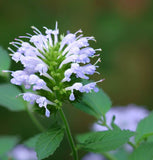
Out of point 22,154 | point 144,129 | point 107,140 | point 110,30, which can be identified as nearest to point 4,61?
point 107,140

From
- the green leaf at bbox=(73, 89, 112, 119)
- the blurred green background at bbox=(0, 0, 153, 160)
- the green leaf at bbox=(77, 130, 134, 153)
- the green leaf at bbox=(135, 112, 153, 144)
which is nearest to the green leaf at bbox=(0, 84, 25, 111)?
the green leaf at bbox=(73, 89, 112, 119)

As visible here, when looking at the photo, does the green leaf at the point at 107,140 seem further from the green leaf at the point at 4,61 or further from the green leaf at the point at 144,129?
the green leaf at the point at 4,61

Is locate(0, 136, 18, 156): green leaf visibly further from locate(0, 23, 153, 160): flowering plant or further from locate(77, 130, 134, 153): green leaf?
locate(77, 130, 134, 153): green leaf

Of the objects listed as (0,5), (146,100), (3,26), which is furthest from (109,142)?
(0,5)

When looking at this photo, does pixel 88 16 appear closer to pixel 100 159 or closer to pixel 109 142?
pixel 100 159

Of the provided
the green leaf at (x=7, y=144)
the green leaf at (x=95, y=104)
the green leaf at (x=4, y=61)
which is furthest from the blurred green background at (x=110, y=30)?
the green leaf at (x=4, y=61)

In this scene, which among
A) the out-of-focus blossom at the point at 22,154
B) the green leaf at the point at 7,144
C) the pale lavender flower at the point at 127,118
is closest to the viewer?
the green leaf at the point at 7,144
